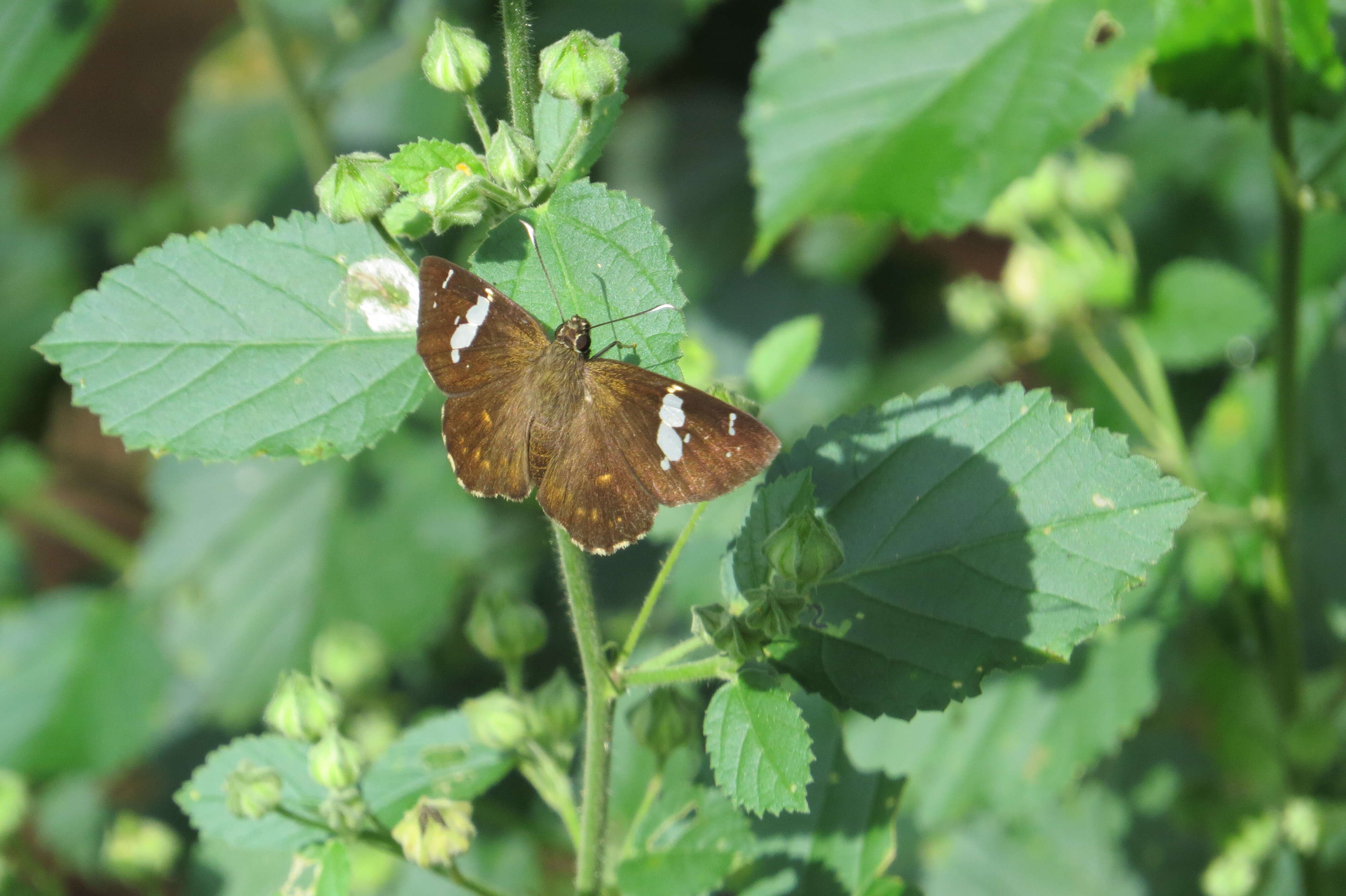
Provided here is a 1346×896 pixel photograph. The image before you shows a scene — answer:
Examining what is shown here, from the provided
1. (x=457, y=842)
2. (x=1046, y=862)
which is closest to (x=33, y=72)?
(x=457, y=842)

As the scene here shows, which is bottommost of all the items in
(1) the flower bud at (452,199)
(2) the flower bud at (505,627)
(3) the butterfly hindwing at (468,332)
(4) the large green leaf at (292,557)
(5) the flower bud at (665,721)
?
(4) the large green leaf at (292,557)

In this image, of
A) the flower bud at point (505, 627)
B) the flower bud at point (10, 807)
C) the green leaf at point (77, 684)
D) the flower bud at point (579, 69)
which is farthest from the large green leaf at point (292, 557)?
the flower bud at point (579, 69)

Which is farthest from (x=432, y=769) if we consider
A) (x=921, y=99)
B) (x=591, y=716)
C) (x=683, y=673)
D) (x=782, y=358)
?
(x=921, y=99)

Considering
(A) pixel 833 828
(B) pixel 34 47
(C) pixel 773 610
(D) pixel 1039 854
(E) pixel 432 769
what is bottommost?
(D) pixel 1039 854

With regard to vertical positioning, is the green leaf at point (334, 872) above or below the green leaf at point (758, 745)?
below

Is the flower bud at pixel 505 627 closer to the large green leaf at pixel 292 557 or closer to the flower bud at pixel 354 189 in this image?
the flower bud at pixel 354 189

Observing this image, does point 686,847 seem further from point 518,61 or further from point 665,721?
point 518,61

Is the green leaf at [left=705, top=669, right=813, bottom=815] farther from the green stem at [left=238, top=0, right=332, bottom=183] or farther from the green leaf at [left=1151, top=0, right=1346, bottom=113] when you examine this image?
the green stem at [left=238, top=0, right=332, bottom=183]
